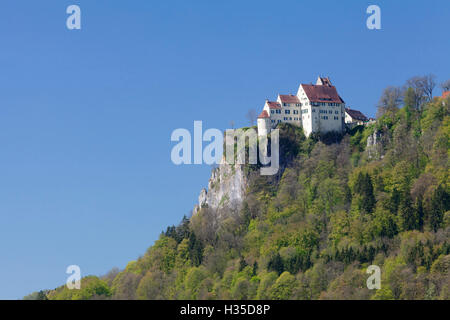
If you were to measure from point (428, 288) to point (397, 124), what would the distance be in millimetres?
38681

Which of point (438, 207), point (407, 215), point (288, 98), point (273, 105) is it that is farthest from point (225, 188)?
point (438, 207)

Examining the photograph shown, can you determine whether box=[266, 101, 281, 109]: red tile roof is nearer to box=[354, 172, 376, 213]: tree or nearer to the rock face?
the rock face

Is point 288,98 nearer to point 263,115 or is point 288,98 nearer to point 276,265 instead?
point 263,115

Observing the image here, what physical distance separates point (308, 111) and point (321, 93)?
4.75 m

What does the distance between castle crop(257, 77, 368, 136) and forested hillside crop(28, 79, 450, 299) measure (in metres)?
1.96

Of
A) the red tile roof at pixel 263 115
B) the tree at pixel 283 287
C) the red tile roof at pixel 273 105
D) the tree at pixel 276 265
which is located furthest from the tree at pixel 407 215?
the red tile roof at pixel 273 105

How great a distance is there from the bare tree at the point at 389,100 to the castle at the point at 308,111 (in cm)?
567

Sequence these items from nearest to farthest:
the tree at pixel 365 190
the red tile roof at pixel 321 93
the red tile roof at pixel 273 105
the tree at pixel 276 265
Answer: the tree at pixel 276 265 < the tree at pixel 365 190 < the red tile roof at pixel 273 105 < the red tile roof at pixel 321 93

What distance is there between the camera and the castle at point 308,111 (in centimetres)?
17325

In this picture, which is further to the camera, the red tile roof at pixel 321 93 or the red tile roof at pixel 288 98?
the red tile roof at pixel 288 98

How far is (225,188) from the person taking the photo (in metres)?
176

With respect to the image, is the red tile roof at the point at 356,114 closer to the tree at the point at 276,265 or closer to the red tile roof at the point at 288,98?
the red tile roof at the point at 288,98

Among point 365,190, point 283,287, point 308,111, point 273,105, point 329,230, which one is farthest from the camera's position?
point 273,105

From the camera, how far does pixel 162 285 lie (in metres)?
158
